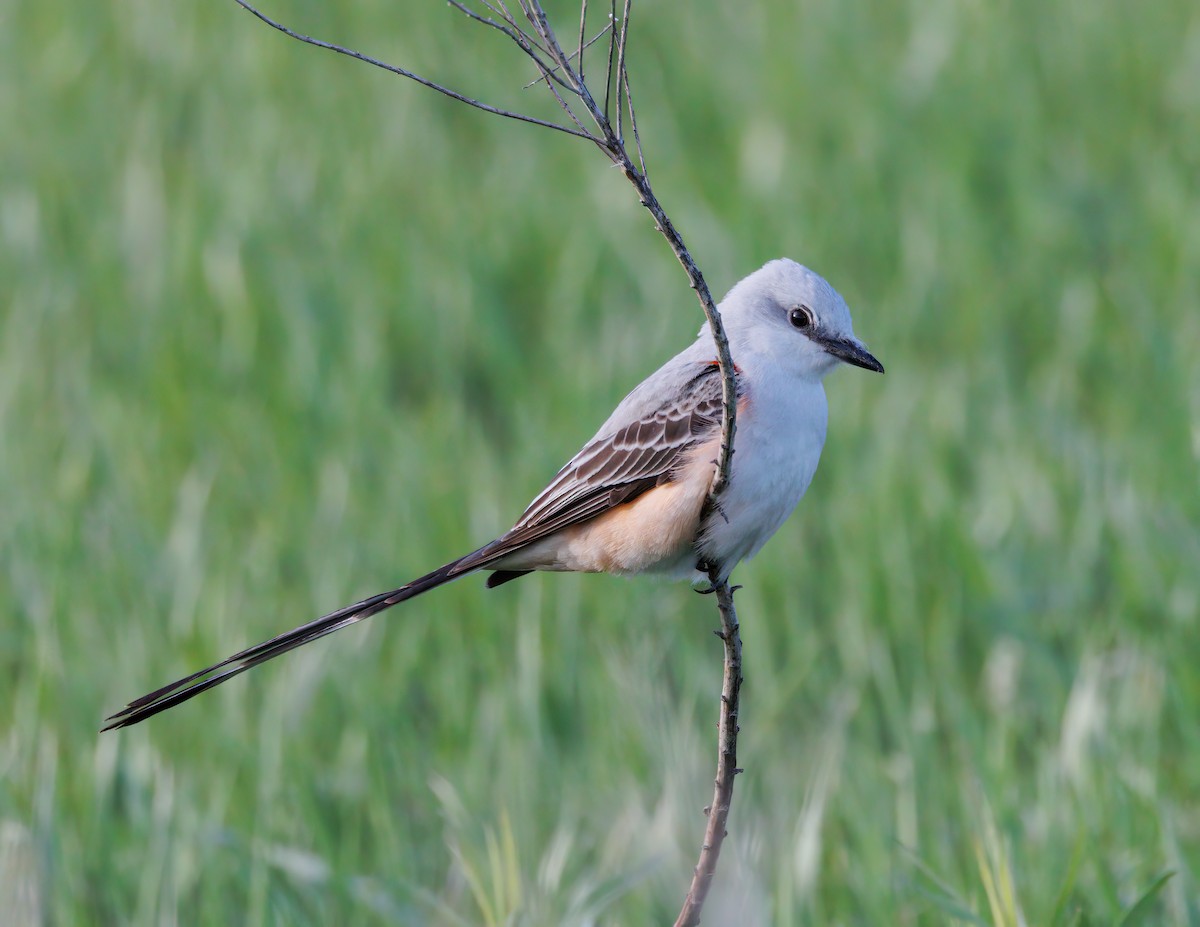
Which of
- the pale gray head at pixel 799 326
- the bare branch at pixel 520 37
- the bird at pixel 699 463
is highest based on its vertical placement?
the bare branch at pixel 520 37

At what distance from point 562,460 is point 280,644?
312cm

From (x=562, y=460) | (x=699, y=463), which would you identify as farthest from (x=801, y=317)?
(x=562, y=460)

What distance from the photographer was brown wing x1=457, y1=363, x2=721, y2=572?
351 centimetres

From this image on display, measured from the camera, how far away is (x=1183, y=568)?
5367 mm

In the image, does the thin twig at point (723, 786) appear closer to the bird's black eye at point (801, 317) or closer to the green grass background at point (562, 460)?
the green grass background at point (562, 460)

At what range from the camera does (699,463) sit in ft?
11.2

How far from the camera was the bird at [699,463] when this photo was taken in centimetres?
325

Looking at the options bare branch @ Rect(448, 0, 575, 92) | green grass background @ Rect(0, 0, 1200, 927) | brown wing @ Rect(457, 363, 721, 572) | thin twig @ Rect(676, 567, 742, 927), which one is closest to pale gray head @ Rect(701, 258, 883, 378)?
brown wing @ Rect(457, 363, 721, 572)

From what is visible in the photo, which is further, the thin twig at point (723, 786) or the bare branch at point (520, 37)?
the thin twig at point (723, 786)

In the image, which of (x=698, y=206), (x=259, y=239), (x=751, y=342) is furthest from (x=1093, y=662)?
(x=259, y=239)

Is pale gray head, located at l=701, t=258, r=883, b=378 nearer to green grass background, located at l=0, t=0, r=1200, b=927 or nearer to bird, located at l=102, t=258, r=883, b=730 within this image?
bird, located at l=102, t=258, r=883, b=730

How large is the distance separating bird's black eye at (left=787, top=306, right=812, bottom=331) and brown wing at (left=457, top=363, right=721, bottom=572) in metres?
0.20

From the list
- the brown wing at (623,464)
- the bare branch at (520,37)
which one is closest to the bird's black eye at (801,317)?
the brown wing at (623,464)

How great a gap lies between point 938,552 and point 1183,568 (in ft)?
2.83
